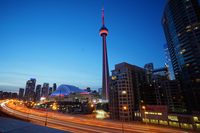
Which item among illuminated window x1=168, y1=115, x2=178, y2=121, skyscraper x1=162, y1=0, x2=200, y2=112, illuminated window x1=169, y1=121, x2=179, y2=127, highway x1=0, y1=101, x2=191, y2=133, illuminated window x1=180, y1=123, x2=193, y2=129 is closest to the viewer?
highway x1=0, y1=101, x2=191, y2=133

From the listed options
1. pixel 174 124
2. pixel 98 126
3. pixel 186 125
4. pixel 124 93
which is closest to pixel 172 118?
pixel 174 124

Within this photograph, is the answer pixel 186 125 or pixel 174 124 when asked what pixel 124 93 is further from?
pixel 186 125

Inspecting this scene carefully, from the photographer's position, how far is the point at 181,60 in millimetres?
110125

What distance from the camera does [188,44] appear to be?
102750mm

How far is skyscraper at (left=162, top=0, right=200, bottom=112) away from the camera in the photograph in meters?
96.4

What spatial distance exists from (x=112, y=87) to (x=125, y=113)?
21040 mm

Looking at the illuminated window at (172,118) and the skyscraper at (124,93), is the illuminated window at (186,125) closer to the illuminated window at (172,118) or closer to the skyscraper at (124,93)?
the illuminated window at (172,118)

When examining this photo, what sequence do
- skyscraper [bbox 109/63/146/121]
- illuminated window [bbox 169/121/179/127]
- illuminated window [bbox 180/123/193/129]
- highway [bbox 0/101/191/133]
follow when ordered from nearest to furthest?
1. highway [bbox 0/101/191/133]
2. illuminated window [bbox 180/123/193/129]
3. illuminated window [bbox 169/121/179/127]
4. skyscraper [bbox 109/63/146/121]

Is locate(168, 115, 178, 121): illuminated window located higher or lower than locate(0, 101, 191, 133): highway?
higher

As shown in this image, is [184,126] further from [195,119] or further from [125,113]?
[125,113]

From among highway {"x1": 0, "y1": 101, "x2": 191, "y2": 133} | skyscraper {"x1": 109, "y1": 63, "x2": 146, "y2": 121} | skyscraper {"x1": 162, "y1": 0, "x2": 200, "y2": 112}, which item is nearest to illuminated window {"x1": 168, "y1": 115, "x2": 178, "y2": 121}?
highway {"x1": 0, "y1": 101, "x2": 191, "y2": 133}

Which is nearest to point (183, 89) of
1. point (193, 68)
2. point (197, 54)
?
point (193, 68)

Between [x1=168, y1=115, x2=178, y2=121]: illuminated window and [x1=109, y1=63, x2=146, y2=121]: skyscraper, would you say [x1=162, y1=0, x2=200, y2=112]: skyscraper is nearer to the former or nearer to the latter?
[x1=109, y1=63, x2=146, y2=121]: skyscraper

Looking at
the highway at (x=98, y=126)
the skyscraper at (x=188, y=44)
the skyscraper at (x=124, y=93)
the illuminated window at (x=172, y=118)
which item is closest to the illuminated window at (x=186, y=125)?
the illuminated window at (x=172, y=118)
